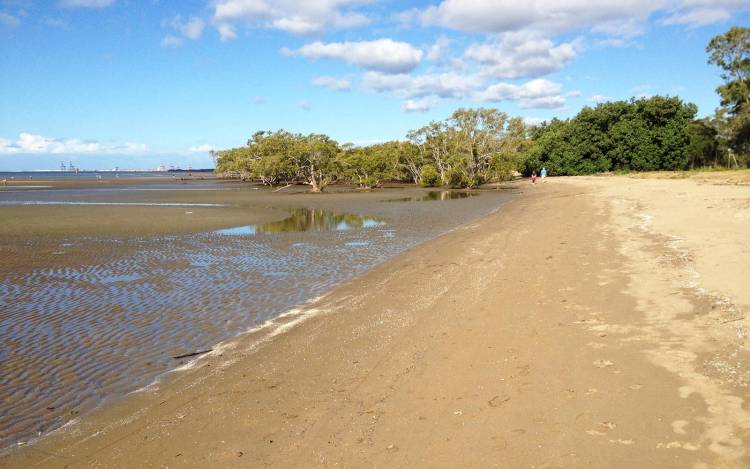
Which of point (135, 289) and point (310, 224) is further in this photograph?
point (310, 224)

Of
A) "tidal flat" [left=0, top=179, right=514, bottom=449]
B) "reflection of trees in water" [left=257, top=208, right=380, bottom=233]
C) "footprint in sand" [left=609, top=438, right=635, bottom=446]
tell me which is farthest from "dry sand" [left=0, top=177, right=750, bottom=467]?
"reflection of trees in water" [left=257, top=208, right=380, bottom=233]

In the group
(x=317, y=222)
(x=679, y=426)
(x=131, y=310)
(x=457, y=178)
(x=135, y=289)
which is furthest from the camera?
(x=457, y=178)

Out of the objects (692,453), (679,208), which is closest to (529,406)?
(692,453)

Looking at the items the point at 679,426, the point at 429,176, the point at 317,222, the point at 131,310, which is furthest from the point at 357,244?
the point at 429,176

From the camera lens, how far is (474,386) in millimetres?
5441

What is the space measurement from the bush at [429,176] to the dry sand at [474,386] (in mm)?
59463

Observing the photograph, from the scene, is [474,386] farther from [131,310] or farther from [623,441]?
[131,310]

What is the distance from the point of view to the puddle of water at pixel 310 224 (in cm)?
2381

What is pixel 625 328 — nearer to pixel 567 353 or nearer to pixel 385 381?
pixel 567 353

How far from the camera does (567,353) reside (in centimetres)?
616

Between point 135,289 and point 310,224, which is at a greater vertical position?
point 310,224

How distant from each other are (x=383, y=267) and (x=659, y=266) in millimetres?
6877

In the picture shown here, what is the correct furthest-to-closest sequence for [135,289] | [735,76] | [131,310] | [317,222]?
[735,76]
[317,222]
[135,289]
[131,310]

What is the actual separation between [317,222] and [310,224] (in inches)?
44.0
